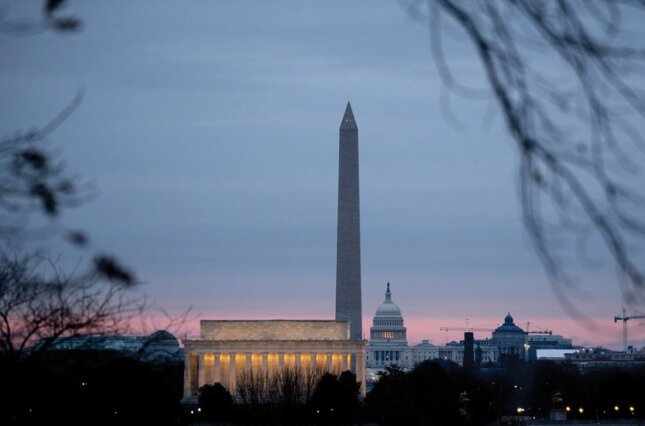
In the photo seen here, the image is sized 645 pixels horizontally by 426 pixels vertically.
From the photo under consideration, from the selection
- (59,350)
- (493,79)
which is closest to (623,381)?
(59,350)

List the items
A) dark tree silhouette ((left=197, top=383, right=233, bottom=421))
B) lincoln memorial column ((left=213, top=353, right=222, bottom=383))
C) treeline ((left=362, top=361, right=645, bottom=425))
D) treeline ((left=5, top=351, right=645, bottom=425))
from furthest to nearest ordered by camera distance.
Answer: lincoln memorial column ((left=213, top=353, right=222, bottom=383)) → dark tree silhouette ((left=197, top=383, right=233, bottom=421)) → treeline ((left=362, top=361, right=645, bottom=425)) → treeline ((left=5, top=351, right=645, bottom=425))

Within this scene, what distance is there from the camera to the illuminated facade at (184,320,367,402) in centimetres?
9394

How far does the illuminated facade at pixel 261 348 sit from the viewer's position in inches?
3698

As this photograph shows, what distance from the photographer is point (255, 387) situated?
7044cm

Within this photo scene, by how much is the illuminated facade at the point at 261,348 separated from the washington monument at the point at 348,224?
376 cm

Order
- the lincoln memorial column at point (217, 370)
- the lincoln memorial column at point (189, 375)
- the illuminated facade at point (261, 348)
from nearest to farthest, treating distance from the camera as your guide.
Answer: the lincoln memorial column at point (189, 375) < the illuminated facade at point (261, 348) < the lincoln memorial column at point (217, 370)

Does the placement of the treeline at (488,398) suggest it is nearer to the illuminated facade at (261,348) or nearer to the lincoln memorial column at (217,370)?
the illuminated facade at (261,348)

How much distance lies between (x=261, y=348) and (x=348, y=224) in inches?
505

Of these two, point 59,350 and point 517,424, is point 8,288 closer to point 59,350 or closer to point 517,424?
point 59,350

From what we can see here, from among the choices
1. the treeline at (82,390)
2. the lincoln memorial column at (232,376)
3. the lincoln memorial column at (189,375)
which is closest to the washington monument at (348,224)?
the lincoln memorial column at (232,376)

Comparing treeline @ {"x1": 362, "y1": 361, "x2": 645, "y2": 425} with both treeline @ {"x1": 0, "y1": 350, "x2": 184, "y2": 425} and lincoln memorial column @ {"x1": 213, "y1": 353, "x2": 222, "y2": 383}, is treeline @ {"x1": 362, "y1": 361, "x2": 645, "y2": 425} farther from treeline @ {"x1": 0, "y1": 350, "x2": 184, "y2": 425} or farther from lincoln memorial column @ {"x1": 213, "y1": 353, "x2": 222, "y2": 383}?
lincoln memorial column @ {"x1": 213, "y1": 353, "x2": 222, "y2": 383}

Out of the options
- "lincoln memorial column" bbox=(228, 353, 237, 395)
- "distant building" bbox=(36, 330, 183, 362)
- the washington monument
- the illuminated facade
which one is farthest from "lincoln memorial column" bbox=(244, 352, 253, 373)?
"distant building" bbox=(36, 330, 183, 362)

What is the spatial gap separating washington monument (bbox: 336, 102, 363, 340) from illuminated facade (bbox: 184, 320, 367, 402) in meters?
3.76

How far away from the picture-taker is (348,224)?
3792 inches
